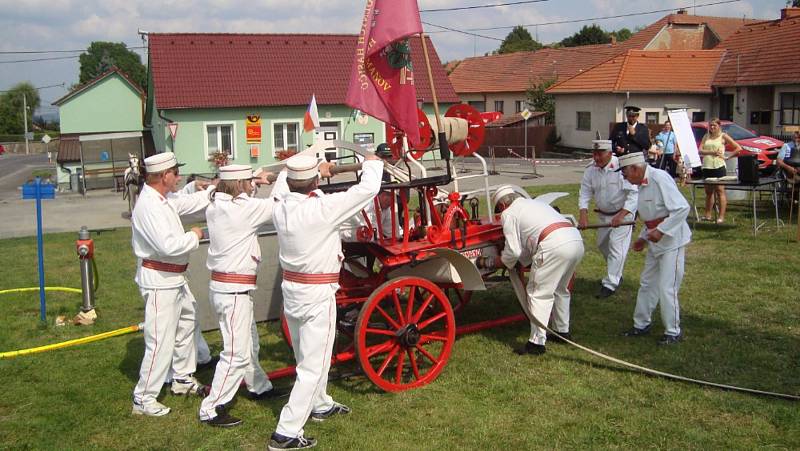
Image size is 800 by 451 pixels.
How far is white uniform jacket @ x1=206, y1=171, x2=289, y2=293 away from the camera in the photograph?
212 inches

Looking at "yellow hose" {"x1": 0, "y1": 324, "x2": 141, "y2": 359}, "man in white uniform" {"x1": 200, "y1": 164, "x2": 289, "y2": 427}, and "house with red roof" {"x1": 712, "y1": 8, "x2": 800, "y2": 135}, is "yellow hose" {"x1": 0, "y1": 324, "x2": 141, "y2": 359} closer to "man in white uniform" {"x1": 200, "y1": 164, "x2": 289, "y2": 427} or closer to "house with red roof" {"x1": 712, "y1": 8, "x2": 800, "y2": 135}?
"man in white uniform" {"x1": 200, "y1": 164, "x2": 289, "y2": 427}

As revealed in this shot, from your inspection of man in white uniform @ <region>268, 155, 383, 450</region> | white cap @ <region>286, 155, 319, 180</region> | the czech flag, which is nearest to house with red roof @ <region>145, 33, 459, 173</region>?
the czech flag

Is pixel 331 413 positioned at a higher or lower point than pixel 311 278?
lower

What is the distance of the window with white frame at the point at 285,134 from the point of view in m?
30.7

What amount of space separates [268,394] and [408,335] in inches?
46.5

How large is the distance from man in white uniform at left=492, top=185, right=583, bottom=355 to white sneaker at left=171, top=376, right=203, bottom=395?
110 inches

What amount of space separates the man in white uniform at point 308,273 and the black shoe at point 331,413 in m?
0.34

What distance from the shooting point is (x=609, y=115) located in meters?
35.1

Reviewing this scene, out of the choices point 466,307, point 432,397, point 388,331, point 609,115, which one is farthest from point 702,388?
point 609,115

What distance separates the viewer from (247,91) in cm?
2989

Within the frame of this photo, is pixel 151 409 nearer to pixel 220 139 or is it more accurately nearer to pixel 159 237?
pixel 159 237

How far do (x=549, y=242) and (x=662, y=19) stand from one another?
141 feet

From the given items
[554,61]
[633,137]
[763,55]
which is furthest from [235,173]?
[554,61]

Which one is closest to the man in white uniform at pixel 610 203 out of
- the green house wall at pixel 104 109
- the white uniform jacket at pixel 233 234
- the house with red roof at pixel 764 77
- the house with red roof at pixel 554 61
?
the white uniform jacket at pixel 233 234
